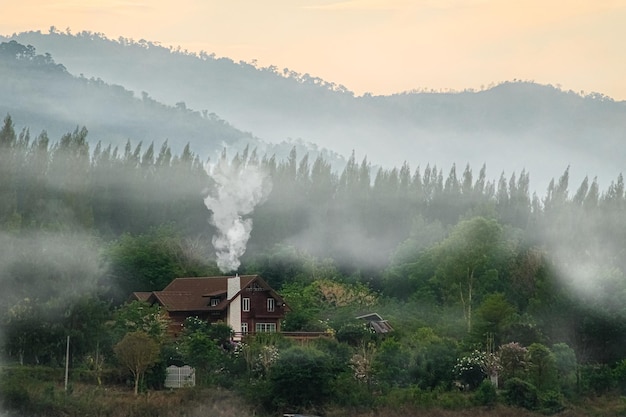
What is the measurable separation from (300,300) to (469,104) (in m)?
69.8

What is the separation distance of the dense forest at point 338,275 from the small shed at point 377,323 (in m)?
0.39

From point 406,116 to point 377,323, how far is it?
73122 millimetres

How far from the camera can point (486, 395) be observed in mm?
26828

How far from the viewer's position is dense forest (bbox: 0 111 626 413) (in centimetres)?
2806

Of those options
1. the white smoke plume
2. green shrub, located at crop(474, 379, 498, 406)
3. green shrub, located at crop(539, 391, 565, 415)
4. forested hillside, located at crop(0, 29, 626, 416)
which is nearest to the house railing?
forested hillside, located at crop(0, 29, 626, 416)

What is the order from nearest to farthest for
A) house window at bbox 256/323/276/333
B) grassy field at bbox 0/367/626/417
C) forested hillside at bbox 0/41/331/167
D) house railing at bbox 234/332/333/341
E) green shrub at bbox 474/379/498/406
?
grassy field at bbox 0/367/626/417, green shrub at bbox 474/379/498/406, house railing at bbox 234/332/333/341, house window at bbox 256/323/276/333, forested hillside at bbox 0/41/331/167

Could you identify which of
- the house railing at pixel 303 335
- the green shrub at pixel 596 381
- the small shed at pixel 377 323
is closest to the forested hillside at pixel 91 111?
the small shed at pixel 377 323

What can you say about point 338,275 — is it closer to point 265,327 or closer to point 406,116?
point 265,327

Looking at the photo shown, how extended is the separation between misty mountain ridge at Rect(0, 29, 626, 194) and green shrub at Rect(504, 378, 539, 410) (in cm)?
4108

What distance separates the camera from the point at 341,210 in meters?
54.6

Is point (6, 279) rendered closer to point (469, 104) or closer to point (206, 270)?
point (206, 270)

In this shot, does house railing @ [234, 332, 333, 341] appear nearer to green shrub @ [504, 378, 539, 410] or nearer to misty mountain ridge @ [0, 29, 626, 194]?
green shrub @ [504, 378, 539, 410]

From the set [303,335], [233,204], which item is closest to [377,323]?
[303,335]

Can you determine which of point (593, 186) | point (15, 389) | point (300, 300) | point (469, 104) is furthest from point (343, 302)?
point (469, 104)
